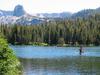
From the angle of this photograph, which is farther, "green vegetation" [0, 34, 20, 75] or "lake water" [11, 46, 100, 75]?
"lake water" [11, 46, 100, 75]

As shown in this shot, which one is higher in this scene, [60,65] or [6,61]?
[6,61]

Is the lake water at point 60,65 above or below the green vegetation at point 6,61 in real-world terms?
below

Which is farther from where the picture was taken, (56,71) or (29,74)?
(56,71)

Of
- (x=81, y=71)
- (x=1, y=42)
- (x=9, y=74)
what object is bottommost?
(x=81, y=71)

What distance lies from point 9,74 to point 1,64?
146 centimetres

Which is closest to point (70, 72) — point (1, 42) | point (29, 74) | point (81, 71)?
point (81, 71)

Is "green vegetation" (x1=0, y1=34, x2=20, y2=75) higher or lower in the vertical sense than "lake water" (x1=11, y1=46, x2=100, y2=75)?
higher

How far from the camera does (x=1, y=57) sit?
1805 inches

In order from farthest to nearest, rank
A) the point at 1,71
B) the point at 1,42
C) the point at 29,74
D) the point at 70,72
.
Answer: the point at 70,72 < the point at 29,74 < the point at 1,42 < the point at 1,71

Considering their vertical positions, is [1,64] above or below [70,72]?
above

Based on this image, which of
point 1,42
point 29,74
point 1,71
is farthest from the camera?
point 29,74

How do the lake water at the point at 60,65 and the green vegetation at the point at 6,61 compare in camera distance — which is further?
the lake water at the point at 60,65

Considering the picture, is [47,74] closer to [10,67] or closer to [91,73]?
[91,73]

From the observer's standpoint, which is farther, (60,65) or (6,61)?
(60,65)
